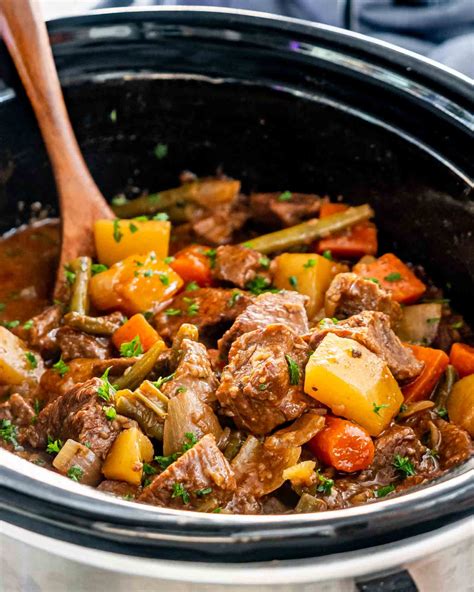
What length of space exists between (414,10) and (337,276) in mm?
2597

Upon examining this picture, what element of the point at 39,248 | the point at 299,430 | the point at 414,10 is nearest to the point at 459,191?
the point at 299,430

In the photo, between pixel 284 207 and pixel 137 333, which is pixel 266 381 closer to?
pixel 137 333

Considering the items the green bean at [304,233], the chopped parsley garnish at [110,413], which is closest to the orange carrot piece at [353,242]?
the green bean at [304,233]

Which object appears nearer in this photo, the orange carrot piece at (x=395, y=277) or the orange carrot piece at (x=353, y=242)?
the orange carrot piece at (x=395, y=277)

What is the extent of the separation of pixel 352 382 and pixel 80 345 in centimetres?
104

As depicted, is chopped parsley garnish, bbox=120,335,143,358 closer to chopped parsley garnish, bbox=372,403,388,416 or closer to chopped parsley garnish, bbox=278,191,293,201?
chopped parsley garnish, bbox=372,403,388,416

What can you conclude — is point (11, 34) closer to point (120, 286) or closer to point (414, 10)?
point (120, 286)

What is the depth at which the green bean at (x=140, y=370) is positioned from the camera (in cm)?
276

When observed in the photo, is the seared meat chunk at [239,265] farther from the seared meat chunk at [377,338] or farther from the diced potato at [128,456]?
the diced potato at [128,456]

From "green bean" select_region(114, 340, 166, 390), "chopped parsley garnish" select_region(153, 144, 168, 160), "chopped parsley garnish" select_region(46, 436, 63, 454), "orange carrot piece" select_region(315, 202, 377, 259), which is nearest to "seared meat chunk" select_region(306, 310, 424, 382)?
"green bean" select_region(114, 340, 166, 390)

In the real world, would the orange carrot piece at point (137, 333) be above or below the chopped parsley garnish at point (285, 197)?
below

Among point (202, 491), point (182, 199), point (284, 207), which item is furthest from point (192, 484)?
point (182, 199)

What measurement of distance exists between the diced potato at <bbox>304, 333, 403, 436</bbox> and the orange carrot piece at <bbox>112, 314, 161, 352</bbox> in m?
0.70

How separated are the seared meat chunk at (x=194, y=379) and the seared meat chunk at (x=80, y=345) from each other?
19.1 inches
